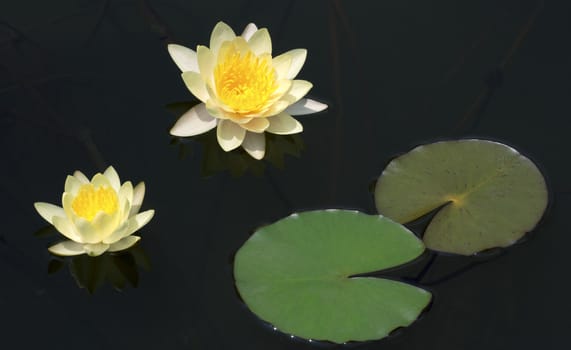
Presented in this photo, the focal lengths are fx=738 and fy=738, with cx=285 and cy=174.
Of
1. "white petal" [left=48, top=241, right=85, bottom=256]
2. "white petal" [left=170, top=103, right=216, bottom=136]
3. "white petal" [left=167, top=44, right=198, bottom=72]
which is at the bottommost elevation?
"white petal" [left=48, top=241, right=85, bottom=256]

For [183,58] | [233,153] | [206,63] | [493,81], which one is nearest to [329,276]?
[233,153]

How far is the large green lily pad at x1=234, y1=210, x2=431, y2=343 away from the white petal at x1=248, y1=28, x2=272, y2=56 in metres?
0.67

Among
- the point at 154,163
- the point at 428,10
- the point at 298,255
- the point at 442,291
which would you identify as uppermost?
the point at 428,10

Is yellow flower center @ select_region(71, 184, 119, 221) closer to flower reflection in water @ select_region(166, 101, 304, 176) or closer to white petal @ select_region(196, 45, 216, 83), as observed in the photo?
flower reflection in water @ select_region(166, 101, 304, 176)

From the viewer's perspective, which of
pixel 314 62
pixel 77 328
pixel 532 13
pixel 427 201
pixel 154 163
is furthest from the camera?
pixel 532 13

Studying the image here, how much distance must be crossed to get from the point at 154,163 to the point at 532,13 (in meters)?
1.71

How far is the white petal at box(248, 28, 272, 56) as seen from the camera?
2646 millimetres

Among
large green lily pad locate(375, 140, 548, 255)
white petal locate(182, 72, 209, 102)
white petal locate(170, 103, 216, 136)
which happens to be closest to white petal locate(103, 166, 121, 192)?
white petal locate(170, 103, 216, 136)

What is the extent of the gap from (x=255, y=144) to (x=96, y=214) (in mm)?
633

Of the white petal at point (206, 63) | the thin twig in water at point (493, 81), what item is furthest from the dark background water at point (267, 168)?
the white petal at point (206, 63)

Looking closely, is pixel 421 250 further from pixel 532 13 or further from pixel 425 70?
pixel 532 13

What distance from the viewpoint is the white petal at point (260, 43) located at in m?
2.65

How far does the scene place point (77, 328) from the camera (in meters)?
2.19

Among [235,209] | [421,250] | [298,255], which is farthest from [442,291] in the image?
[235,209]
